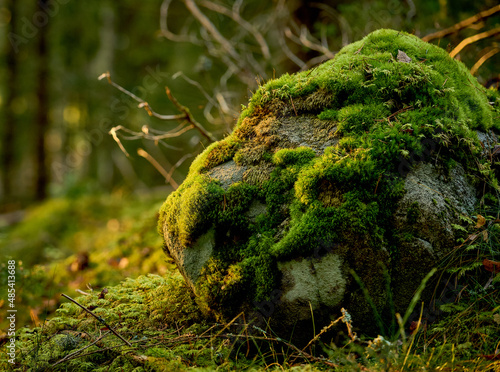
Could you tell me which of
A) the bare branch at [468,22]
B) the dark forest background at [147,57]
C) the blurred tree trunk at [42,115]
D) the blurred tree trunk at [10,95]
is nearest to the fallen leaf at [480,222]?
the dark forest background at [147,57]

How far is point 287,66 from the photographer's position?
7129mm

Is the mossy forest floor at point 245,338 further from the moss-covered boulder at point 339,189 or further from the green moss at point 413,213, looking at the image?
the green moss at point 413,213

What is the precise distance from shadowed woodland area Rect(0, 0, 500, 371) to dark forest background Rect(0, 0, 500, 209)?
63mm

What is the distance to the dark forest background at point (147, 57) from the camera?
623 centimetres

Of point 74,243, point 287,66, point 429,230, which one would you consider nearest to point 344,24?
A: point 287,66

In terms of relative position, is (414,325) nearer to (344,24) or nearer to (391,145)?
(391,145)

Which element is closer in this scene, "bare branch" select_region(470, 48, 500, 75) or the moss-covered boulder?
the moss-covered boulder

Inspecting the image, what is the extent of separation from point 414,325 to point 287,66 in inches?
237

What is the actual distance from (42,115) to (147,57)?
673 centimetres

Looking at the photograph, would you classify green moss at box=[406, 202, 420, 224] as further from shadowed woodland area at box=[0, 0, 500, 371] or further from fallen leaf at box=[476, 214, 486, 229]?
fallen leaf at box=[476, 214, 486, 229]

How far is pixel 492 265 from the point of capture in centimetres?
228

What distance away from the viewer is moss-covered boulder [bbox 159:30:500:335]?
2281 millimetres

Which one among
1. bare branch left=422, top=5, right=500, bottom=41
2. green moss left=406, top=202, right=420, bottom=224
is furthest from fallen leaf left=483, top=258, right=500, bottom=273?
bare branch left=422, top=5, right=500, bottom=41

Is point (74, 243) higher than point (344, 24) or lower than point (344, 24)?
lower
